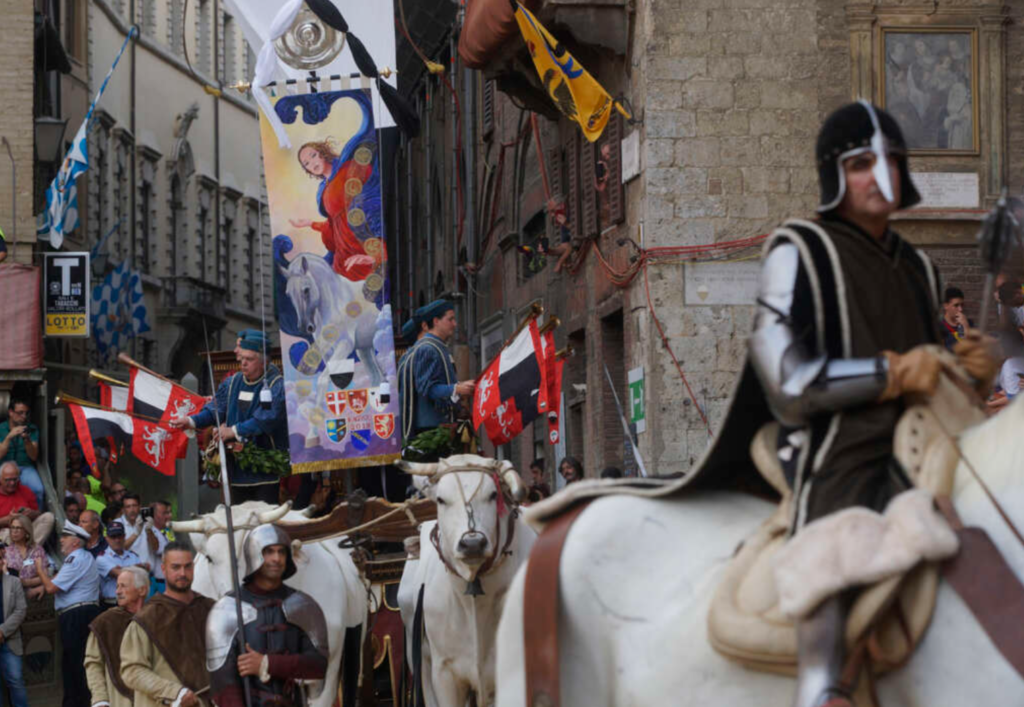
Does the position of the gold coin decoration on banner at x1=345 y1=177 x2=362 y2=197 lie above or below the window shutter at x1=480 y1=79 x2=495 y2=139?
below

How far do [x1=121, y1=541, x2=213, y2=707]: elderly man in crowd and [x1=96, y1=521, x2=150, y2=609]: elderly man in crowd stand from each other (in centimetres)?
571

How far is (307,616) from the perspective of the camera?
11.5 m

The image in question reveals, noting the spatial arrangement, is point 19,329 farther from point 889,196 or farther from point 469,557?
point 889,196

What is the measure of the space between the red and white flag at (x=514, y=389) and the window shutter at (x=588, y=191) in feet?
33.1

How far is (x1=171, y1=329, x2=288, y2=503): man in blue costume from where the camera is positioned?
50.0 feet

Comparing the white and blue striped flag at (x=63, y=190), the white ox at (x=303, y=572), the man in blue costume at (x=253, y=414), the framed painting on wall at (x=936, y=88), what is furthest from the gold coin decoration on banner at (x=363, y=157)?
the white and blue striped flag at (x=63, y=190)

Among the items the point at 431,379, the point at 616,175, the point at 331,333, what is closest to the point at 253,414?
the point at 331,333

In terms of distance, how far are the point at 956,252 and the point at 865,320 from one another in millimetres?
15850

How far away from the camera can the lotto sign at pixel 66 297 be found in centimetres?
3303

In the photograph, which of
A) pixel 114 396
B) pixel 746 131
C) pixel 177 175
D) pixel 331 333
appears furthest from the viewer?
pixel 177 175

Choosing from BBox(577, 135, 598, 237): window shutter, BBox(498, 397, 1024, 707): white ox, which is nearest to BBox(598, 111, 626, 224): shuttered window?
BBox(577, 135, 598, 237): window shutter

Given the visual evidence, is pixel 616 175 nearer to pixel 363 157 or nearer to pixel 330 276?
pixel 363 157

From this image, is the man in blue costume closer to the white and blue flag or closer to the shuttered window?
the shuttered window

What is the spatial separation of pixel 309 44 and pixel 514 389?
4.56 meters
